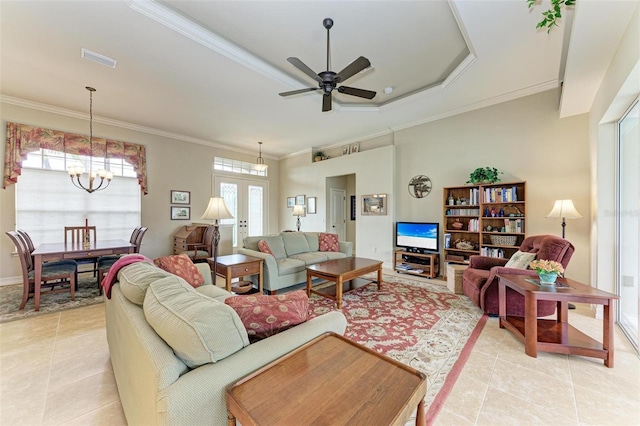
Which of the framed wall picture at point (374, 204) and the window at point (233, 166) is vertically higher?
the window at point (233, 166)

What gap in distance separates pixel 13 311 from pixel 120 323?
3.11 metres

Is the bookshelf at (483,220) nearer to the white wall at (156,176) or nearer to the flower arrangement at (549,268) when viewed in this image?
the flower arrangement at (549,268)

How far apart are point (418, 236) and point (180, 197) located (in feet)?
17.9

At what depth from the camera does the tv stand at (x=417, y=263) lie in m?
4.64

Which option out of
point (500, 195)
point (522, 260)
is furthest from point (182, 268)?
point (500, 195)

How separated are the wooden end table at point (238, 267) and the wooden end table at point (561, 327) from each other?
2.97 metres

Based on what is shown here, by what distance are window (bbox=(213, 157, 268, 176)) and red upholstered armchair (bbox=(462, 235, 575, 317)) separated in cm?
609

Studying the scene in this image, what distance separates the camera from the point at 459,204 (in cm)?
455

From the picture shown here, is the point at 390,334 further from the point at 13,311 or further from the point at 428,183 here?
the point at 13,311

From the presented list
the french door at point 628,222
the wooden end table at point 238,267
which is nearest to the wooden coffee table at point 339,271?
the wooden end table at point 238,267

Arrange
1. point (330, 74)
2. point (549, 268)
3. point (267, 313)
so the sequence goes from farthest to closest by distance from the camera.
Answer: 1. point (330, 74)
2. point (549, 268)
3. point (267, 313)

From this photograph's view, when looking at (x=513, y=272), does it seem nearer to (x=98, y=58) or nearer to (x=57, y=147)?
(x=98, y=58)

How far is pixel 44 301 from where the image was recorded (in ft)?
11.3

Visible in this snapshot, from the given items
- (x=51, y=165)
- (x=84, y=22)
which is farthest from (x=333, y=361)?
(x=51, y=165)
